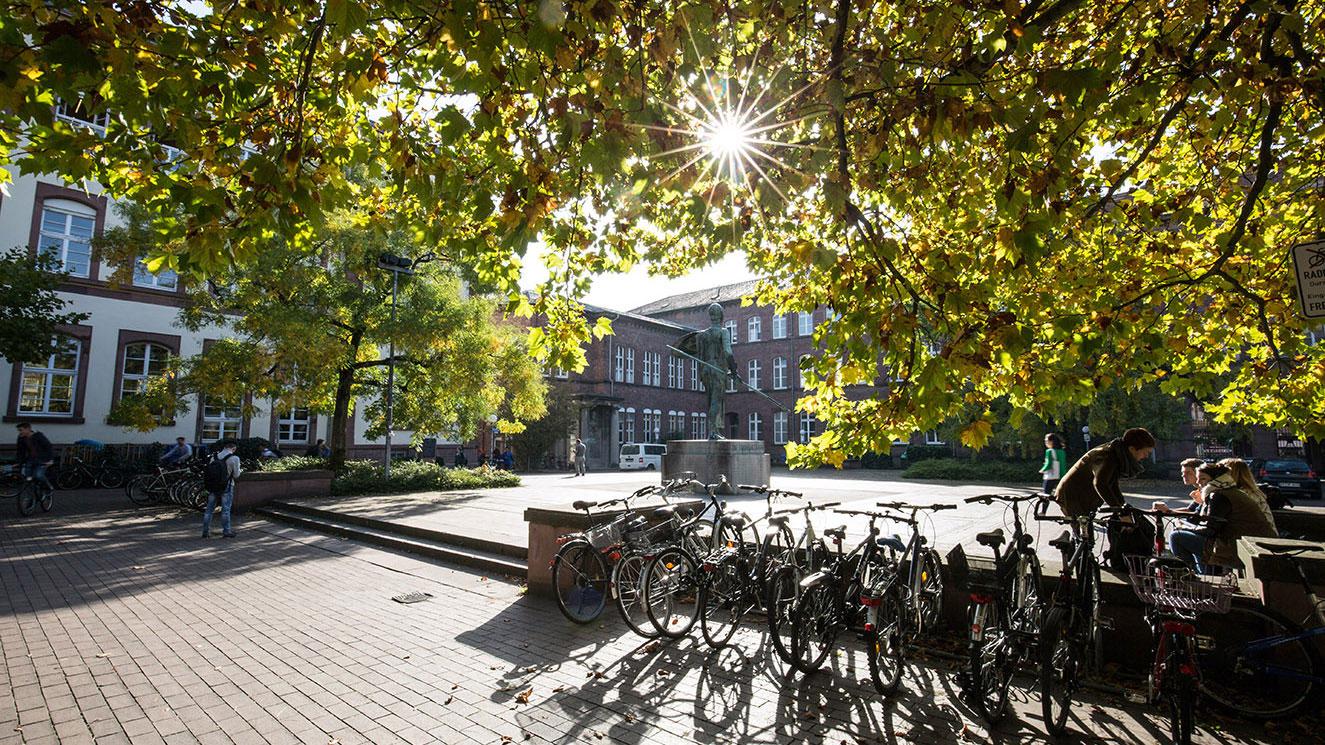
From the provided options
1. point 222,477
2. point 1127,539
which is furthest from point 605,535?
point 222,477

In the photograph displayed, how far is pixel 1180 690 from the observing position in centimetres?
356

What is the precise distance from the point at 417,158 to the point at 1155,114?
6748mm

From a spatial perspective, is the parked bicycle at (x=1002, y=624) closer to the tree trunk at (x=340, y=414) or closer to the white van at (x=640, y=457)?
the tree trunk at (x=340, y=414)

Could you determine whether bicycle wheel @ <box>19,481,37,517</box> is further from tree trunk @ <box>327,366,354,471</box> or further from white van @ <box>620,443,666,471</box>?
white van @ <box>620,443,666,471</box>

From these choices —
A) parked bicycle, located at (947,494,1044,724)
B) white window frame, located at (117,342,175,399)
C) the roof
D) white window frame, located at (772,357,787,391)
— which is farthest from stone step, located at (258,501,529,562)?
the roof

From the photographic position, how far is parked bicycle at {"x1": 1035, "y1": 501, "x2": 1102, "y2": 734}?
388 cm

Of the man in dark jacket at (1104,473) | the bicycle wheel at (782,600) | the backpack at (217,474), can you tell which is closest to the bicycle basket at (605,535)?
the bicycle wheel at (782,600)

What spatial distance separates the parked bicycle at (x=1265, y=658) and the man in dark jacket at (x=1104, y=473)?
1.27 metres

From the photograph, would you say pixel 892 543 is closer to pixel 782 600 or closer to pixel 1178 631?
pixel 782 600

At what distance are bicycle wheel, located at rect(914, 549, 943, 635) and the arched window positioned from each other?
26178mm

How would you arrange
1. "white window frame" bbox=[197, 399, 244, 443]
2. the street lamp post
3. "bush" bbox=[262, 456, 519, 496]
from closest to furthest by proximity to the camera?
"bush" bbox=[262, 456, 519, 496]
the street lamp post
"white window frame" bbox=[197, 399, 244, 443]

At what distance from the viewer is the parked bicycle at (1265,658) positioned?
3.80m

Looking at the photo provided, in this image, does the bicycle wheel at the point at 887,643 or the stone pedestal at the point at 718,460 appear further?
the stone pedestal at the point at 718,460

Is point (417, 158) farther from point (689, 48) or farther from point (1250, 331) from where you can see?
point (1250, 331)
